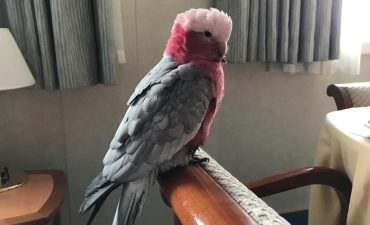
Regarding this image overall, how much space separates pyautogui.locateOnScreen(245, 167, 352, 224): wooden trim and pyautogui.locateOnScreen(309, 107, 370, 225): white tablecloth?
0.12 feet

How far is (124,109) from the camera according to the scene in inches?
55.4

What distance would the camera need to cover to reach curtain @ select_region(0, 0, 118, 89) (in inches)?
44.0

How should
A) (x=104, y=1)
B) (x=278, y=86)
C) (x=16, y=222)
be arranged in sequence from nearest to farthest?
1. (x=16, y=222)
2. (x=104, y=1)
3. (x=278, y=86)

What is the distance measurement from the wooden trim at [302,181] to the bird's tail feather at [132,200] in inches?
11.8

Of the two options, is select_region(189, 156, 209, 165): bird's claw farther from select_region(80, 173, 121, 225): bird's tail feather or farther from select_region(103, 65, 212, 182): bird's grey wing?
select_region(80, 173, 121, 225): bird's tail feather

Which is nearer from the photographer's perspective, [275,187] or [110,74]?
[275,187]

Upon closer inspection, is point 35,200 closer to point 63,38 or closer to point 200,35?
point 63,38

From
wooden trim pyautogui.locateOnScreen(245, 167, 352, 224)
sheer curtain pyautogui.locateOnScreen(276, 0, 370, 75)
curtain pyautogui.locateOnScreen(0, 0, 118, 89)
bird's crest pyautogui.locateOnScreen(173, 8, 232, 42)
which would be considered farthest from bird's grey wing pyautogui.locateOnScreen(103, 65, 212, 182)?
sheer curtain pyautogui.locateOnScreen(276, 0, 370, 75)

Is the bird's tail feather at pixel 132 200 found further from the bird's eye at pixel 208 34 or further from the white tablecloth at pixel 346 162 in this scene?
the white tablecloth at pixel 346 162

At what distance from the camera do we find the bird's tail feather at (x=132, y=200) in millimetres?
718

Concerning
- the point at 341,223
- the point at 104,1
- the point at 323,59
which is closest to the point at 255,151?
the point at 323,59

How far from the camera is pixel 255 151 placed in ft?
5.45

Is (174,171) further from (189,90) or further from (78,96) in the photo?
(78,96)

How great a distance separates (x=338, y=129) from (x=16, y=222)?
0.83 m
